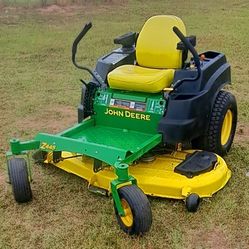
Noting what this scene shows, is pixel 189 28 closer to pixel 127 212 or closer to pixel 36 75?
pixel 36 75

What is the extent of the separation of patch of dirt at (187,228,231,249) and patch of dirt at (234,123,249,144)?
158 cm

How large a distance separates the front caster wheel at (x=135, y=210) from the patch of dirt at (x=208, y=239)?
30 cm

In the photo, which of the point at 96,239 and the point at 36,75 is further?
the point at 36,75

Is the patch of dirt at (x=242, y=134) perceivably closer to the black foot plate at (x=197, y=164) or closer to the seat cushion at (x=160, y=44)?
the black foot plate at (x=197, y=164)

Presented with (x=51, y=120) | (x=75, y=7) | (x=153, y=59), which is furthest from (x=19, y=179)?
(x=75, y=7)

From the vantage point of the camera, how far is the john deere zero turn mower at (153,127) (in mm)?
3467

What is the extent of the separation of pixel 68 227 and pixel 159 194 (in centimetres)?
67

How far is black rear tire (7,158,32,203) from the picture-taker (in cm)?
343

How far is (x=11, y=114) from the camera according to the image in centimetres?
550

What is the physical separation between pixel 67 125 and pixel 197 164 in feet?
6.16

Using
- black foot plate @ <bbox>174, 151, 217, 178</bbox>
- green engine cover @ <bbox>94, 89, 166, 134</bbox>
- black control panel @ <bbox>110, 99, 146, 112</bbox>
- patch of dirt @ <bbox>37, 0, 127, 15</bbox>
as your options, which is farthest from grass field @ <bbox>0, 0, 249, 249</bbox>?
patch of dirt @ <bbox>37, 0, 127, 15</bbox>

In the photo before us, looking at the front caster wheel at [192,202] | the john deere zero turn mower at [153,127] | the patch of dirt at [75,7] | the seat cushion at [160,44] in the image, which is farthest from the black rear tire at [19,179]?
the patch of dirt at [75,7]

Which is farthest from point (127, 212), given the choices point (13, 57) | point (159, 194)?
point (13, 57)

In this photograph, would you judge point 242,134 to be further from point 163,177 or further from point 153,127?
point 163,177
